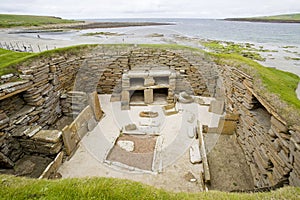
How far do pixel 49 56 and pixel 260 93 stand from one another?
760 centimetres

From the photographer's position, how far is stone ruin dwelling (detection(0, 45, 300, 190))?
15.1 ft

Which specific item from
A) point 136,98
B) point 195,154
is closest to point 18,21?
point 136,98

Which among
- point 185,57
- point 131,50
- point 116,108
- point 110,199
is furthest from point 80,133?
point 185,57

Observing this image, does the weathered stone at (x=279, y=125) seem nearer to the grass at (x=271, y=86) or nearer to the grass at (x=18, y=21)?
the grass at (x=271, y=86)

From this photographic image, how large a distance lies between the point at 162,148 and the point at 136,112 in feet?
8.34

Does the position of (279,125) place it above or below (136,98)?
above

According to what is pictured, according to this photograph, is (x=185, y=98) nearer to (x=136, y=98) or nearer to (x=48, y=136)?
(x=136, y=98)

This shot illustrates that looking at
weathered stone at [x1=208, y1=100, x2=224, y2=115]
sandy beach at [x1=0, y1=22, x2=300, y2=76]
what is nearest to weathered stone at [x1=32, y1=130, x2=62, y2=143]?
weathered stone at [x1=208, y1=100, x2=224, y2=115]

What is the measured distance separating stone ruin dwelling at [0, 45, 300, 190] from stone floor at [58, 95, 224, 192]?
8cm

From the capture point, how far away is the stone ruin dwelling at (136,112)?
15.1 feet

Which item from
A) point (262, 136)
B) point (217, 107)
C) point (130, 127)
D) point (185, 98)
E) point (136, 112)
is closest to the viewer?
point (262, 136)

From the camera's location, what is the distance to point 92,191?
224cm

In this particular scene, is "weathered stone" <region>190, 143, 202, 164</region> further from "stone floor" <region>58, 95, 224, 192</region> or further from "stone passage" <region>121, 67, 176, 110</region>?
"stone passage" <region>121, 67, 176, 110</region>

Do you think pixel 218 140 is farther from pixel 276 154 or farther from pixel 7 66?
pixel 7 66
